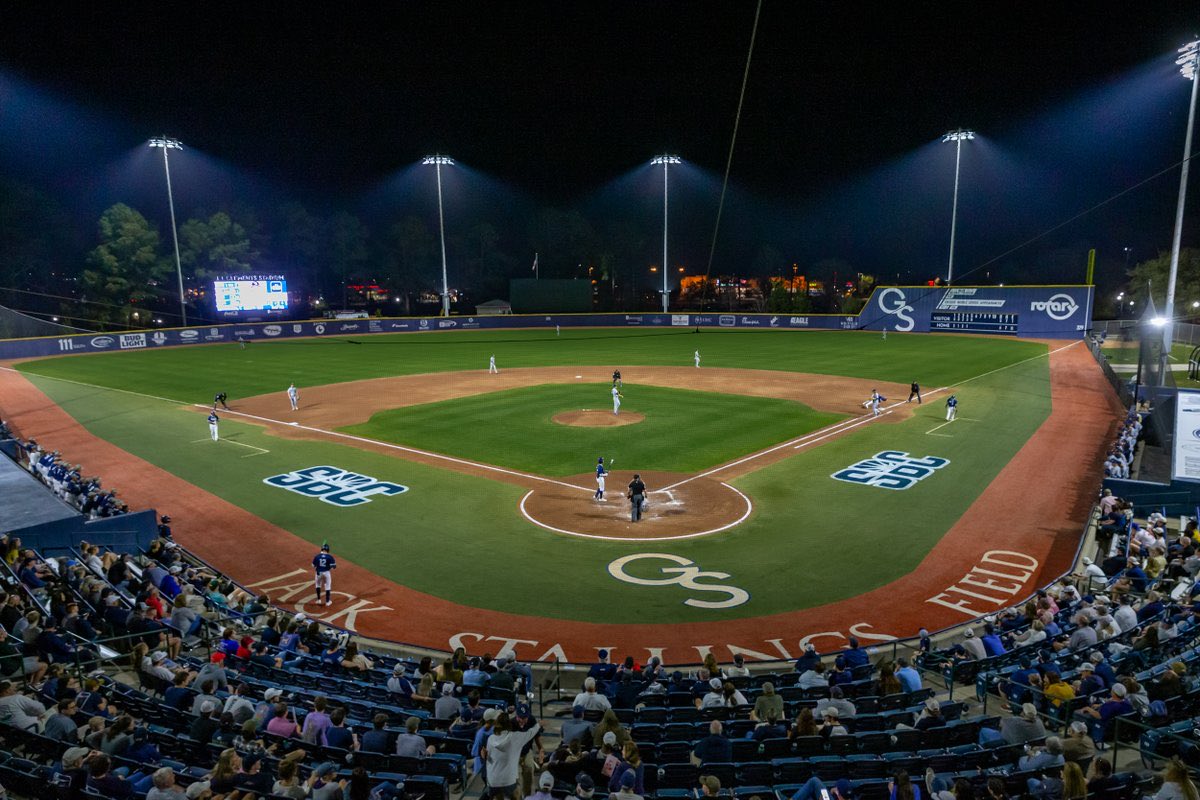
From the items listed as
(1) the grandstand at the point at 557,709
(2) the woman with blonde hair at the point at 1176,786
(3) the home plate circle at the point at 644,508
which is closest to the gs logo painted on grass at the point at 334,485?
(3) the home plate circle at the point at 644,508

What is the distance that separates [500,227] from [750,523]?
108717 mm

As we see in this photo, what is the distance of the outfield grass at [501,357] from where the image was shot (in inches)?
1866

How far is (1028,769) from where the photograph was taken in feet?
24.7

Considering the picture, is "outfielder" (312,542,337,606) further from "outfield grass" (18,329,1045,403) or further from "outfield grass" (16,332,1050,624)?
"outfield grass" (18,329,1045,403)

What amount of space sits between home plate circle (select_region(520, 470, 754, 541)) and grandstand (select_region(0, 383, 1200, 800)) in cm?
668

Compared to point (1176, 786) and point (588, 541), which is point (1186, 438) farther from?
point (1176, 786)

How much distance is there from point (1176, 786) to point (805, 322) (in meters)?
82.7

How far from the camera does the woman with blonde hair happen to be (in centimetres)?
622

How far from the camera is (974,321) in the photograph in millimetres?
73938

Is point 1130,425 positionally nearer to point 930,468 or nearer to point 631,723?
point 930,468

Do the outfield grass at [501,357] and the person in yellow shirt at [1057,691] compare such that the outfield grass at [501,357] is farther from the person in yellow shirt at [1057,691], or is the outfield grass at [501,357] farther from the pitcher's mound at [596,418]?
the person in yellow shirt at [1057,691]

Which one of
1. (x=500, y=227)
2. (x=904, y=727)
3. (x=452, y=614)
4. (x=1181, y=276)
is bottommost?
(x=452, y=614)

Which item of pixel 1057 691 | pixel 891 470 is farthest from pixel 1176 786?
pixel 891 470

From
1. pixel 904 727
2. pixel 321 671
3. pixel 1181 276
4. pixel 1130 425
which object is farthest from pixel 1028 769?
pixel 1181 276
